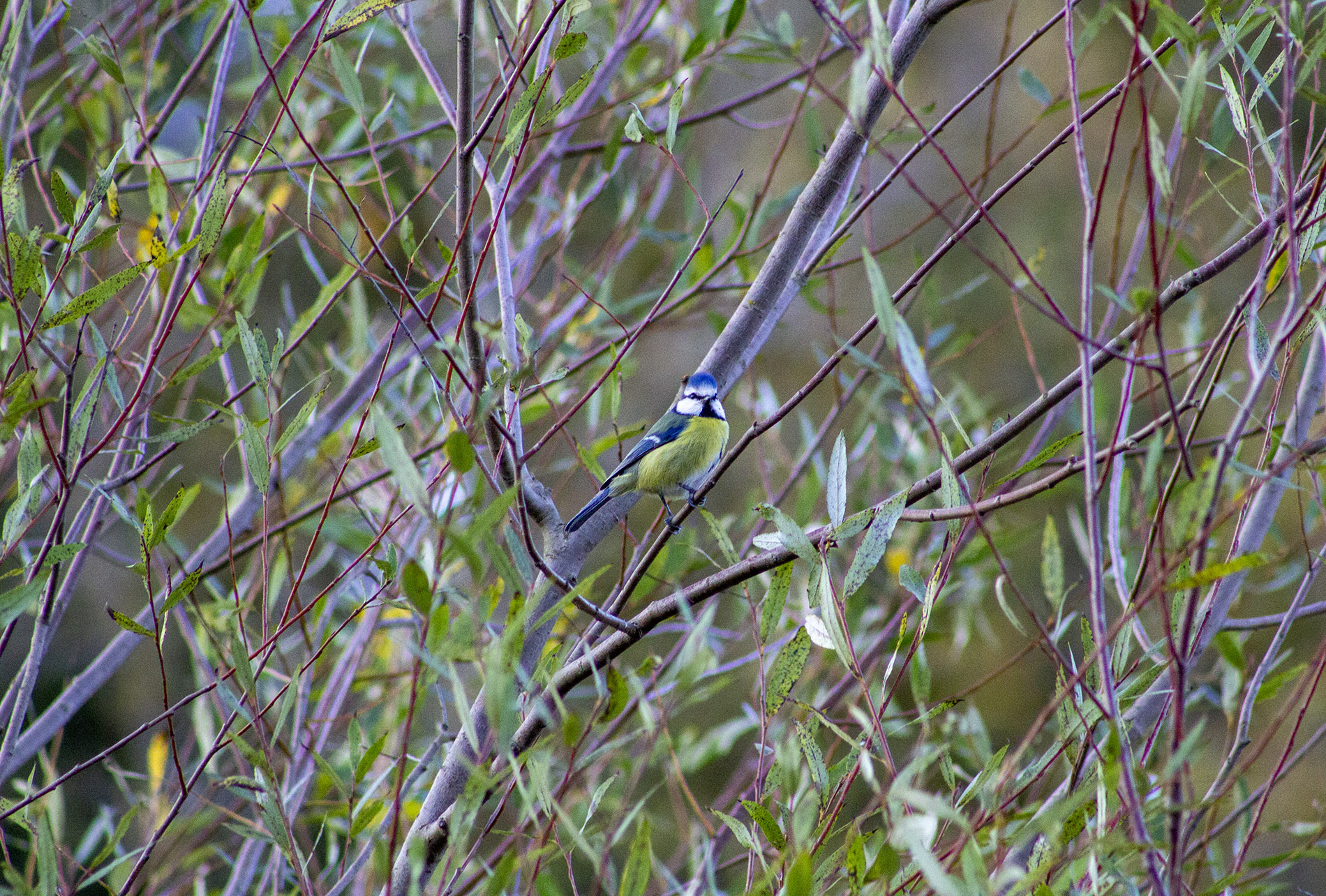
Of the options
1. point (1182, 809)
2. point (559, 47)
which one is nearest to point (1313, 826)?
point (1182, 809)

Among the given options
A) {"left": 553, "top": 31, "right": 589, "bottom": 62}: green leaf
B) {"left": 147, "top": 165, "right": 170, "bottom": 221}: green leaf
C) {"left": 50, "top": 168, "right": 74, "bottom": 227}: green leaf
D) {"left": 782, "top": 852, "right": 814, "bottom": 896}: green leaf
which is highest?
{"left": 147, "top": 165, "right": 170, "bottom": 221}: green leaf

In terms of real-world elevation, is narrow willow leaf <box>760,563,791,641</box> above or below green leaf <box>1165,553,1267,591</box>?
above

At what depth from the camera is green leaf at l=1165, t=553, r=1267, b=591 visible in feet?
2.25

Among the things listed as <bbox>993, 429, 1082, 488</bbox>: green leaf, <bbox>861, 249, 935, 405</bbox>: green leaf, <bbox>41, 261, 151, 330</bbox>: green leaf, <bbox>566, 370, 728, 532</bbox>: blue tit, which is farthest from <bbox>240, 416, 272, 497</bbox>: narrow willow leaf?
<bbox>566, 370, 728, 532</bbox>: blue tit

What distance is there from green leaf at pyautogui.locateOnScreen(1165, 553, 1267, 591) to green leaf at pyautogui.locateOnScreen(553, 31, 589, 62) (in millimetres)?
788

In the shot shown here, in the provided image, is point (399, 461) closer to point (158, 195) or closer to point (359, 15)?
point (359, 15)

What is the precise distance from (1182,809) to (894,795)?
0.65 feet

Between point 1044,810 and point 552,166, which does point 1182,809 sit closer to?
point 1044,810

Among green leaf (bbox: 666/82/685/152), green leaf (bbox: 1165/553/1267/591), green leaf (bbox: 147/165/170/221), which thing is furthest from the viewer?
green leaf (bbox: 147/165/170/221)

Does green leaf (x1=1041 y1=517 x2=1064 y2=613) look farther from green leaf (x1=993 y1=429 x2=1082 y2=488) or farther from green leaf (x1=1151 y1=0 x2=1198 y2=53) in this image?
green leaf (x1=1151 y1=0 x2=1198 y2=53)

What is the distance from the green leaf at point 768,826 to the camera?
916 millimetres

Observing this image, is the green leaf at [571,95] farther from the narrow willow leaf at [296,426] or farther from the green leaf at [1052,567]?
the green leaf at [1052,567]

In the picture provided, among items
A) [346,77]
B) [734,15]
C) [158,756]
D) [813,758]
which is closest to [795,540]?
[813,758]

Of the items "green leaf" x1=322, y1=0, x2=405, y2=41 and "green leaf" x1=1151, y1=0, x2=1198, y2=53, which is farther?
"green leaf" x1=322, y1=0, x2=405, y2=41
